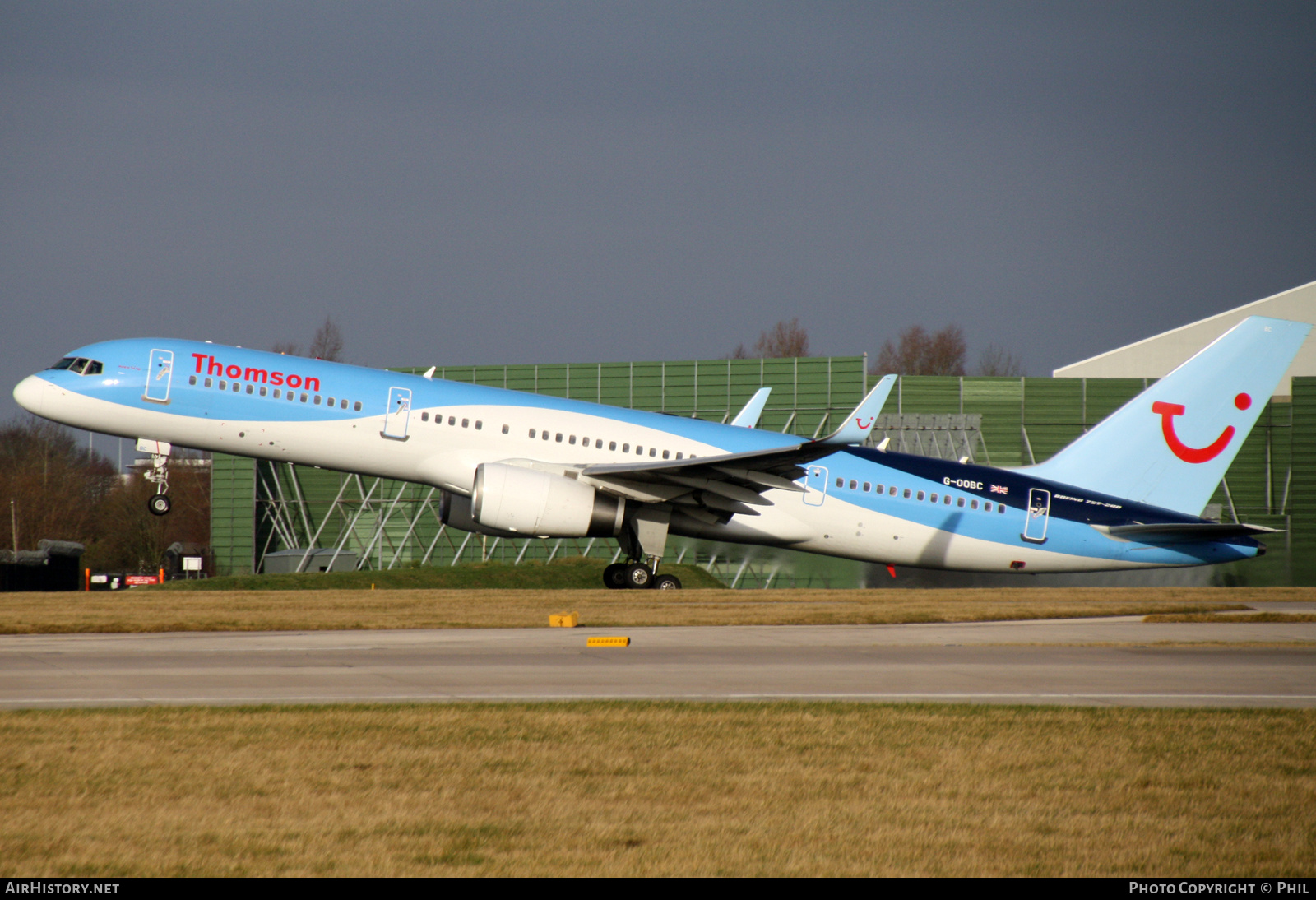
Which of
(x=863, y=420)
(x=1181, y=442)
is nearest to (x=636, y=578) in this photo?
(x=863, y=420)

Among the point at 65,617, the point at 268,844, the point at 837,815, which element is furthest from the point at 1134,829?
the point at 65,617

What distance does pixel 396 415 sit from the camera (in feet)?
80.4

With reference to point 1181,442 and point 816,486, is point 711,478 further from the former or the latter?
point 1181,442

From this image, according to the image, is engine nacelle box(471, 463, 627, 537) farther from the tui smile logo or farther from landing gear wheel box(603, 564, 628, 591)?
the tui smile logo

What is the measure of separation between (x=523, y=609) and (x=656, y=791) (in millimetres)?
12898

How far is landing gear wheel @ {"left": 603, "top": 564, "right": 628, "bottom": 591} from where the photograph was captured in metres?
25.9

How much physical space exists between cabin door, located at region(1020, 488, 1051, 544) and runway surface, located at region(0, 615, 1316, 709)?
1097cm

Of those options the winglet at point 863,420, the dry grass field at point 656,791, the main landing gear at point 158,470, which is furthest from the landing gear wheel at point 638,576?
the dry grass field at point 656,791

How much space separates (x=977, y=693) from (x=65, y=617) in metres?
13.5

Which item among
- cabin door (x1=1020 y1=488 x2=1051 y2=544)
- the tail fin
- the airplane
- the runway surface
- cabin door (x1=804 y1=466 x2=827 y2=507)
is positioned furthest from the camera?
cabin door (x1=1020 y1=488 x2=1051 y2=544)

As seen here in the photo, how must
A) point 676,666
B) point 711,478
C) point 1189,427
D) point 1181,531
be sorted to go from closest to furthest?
point 676,666 → point 711,478 → point 1181,531 → point 1189,427

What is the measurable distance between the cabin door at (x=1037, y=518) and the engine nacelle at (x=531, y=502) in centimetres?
1015

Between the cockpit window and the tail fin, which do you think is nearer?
the cockpit window

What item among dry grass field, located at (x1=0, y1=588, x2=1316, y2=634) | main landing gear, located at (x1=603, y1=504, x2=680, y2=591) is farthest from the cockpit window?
main landing gear, located at (x1=603, y1=504, x2=680, y2=591)
